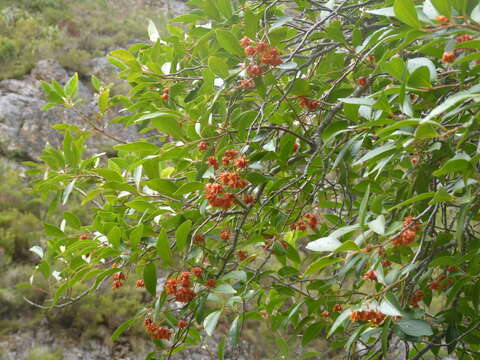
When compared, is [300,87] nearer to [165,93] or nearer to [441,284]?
[165,93]

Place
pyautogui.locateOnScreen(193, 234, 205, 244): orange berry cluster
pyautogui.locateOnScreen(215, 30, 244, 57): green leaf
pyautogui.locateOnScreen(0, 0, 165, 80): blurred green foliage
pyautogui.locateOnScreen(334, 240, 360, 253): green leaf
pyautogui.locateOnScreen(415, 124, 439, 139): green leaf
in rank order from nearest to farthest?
1. pyautogui.locateOnScreen(415, 124, 439, 139): green leaf
2. pyautogui.locateOnScreen(334, 240, 360, 253): green leaf
3. pyautogui.locateOnScreen(215, 30, 244, 57): green leaf
4. pyautogui.locateOnScreen(193, 234, 205, 244): orange berry cluster
5. pyautogui.locateOnScreen(0, 0, 165, 80): blurred green foliage

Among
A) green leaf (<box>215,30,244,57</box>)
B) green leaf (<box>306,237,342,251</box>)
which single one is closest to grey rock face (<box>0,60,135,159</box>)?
green leaf (<box>215,30,244,57</box>)

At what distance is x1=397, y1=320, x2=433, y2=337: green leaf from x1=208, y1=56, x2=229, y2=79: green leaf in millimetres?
697

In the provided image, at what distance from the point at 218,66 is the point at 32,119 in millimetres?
5671

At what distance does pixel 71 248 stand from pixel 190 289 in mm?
343

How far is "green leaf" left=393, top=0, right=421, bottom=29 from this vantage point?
0.74 m

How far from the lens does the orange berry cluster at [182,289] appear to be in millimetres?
1072

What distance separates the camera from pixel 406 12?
2.45ft

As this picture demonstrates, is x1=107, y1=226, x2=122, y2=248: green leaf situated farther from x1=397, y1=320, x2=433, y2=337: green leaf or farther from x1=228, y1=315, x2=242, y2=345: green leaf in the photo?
x1=397, y1=320, x2=433, y2=337: green leaf

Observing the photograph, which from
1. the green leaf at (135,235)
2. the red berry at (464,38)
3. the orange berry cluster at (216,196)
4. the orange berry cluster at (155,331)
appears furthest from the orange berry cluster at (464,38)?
the orange berry cluster at (155,331)

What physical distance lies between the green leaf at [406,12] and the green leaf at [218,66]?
416 millimetres

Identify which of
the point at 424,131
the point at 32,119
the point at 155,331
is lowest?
the point at 32,119

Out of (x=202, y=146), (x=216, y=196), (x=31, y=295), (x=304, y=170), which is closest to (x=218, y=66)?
(x=202, y=146)

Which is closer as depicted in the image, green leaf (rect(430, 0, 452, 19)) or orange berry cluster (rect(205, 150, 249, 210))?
green leaf (rect(430, 0, 452, 19))
